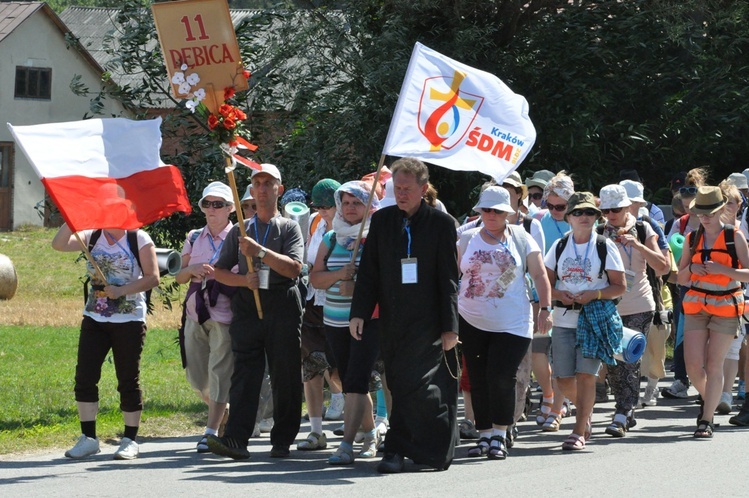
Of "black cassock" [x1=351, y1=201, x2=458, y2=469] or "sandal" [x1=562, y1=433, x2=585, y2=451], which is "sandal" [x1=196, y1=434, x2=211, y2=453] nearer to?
"black cassock" [x1=351, y1=201, x2=458, y2=469]

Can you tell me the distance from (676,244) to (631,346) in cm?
294

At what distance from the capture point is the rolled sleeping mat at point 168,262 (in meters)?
9.73

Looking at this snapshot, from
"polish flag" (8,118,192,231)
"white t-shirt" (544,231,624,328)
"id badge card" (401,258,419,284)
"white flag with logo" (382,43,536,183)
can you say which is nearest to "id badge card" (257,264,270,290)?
"polish flag" (8,118,192,231)

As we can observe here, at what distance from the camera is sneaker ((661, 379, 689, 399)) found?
1230 centimetres

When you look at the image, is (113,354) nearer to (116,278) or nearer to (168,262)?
(116,278)

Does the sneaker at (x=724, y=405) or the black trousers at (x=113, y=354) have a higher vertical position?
the black trousers at (x=113, y=354)

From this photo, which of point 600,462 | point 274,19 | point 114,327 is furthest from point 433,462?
point 274,19

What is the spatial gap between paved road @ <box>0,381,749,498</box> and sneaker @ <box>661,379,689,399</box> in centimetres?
238

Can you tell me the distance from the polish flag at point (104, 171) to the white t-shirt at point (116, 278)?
215 millimetres

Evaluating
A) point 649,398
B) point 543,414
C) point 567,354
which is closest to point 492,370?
point 567,354

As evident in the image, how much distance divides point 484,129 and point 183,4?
2441 millimetres

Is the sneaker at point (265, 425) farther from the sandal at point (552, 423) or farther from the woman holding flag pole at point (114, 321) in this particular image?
the sandal at point (552, 423)

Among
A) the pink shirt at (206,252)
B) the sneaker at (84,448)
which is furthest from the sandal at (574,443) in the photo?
the sneaker at (84,448)

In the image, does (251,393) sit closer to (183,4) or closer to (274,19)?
(183,4)
